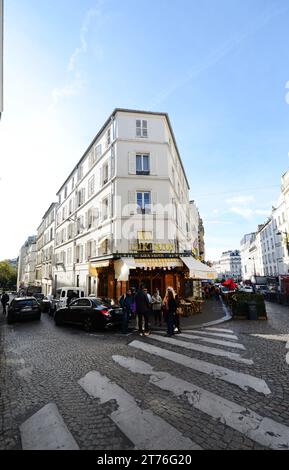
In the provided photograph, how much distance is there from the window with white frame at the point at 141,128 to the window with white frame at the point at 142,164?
65.8 inches

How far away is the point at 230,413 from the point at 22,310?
46.8 feet

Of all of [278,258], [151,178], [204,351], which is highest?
[151,178]

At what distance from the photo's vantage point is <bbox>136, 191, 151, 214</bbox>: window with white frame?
17297 mm

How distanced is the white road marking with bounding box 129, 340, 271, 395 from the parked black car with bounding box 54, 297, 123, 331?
3409mm

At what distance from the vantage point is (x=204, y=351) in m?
7.30

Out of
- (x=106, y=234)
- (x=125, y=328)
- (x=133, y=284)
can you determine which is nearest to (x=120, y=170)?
(x=106, y=234)

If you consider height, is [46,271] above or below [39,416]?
above

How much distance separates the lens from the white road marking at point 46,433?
10.0 ft

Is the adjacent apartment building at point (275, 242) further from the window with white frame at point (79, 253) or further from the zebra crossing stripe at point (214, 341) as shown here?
the zebra crossing stripe at point (214, 341)

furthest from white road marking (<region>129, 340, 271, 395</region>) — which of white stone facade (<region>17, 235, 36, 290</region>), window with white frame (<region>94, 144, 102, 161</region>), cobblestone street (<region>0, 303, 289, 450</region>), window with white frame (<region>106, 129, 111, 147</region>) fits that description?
white stone facade (<region>17, 235, 36, 290</region>)

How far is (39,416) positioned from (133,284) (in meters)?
13.4
